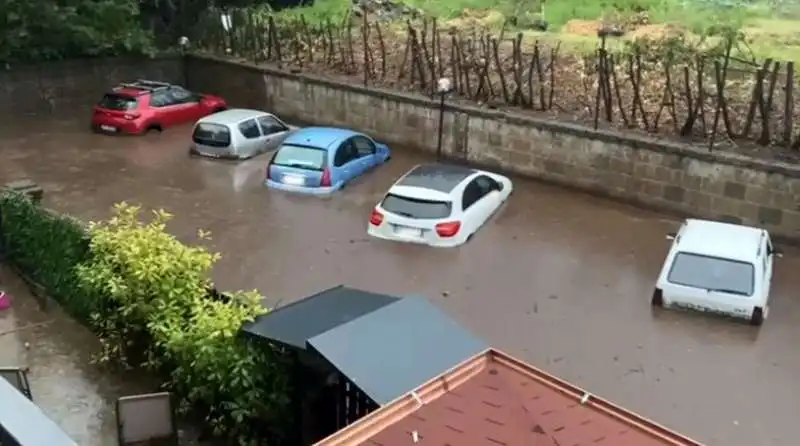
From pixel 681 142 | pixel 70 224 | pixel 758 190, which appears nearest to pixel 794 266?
pixel 758 190

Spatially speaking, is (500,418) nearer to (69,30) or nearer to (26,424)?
(26,424)

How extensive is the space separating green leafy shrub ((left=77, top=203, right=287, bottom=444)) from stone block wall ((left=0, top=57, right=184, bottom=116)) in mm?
13667

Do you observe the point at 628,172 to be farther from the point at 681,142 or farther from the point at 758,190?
the point at 758,190

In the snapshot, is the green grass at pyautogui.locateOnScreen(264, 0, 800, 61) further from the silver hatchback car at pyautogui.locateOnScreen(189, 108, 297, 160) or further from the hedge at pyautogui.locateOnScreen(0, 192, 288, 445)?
the hedge at pyautogui.locateOnScreen(0, 192, 288, 445)

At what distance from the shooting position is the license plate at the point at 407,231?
52.6 feet

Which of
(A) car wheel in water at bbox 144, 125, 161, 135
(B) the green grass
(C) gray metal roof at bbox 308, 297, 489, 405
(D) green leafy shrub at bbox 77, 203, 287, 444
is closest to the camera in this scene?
(C) gray metal roof at bbox 308, 297, 489, 405

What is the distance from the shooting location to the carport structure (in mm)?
7957

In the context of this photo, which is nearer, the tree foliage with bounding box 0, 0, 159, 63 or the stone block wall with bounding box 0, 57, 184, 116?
the tree foliage with bounding box 0, 0, 159, 63

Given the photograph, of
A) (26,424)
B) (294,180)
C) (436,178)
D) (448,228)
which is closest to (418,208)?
(448,228)

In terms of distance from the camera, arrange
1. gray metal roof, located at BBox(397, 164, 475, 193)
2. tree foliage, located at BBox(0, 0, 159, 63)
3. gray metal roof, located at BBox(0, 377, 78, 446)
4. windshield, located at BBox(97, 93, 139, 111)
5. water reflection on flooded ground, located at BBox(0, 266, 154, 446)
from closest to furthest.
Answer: gray metal roof, located at BBox(0, 377, 78, 446), water reflection on flooded ground, located at BBox(0, 266, 154, 446), gray metal roof, located at BBox(397, 164, 475, 193), windshield, located at BBox(97, 93, 139, 111), tree foliage, located at BBox(0, 0, 159, 63)

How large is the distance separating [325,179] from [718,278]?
8.37m

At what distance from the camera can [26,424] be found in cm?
279

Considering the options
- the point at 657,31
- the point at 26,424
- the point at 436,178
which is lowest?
the point at 436,178

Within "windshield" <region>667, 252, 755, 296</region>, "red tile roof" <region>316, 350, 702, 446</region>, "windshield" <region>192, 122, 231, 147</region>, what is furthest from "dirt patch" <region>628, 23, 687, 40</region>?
"red tile roof" <region>316, 350, 702, 446</region>
